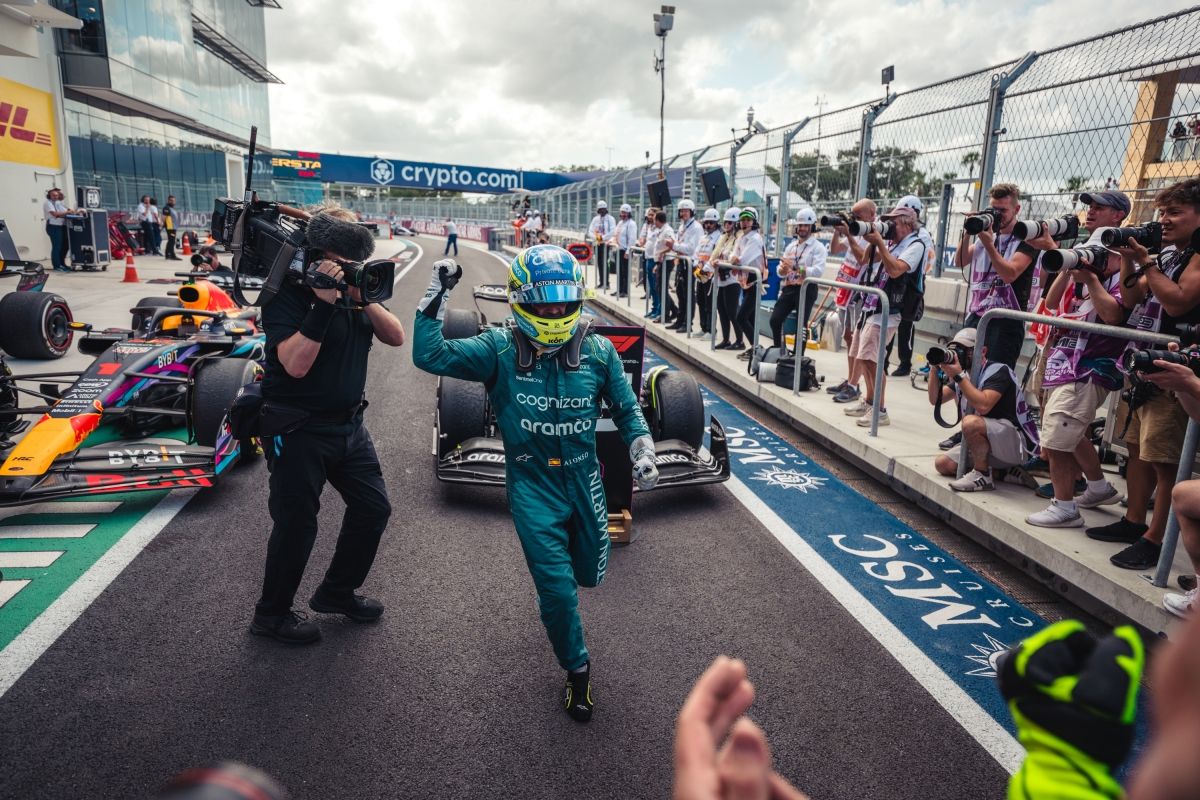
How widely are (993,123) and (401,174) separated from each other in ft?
179

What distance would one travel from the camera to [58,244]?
1966 cm

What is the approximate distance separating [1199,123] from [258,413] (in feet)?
20.7

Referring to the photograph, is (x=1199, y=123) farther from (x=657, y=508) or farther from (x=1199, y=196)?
(x=657, y=508)

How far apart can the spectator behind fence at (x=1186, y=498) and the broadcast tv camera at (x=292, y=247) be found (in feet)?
10.7

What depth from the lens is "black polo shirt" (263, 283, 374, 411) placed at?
126 inches

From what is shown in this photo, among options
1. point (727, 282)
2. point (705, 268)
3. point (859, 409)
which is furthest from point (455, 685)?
point (705, 268)

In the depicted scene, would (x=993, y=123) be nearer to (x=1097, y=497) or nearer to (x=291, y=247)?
(x=1097, y=497)

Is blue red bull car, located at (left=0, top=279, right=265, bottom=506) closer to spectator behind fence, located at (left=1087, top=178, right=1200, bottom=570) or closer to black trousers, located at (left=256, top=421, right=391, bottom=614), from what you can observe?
black trousers, located at (left=256, top=421, right=391, bottom=614)

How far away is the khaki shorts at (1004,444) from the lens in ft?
15.8

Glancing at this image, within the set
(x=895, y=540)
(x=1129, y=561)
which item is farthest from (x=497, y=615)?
(x=1129, y=561)

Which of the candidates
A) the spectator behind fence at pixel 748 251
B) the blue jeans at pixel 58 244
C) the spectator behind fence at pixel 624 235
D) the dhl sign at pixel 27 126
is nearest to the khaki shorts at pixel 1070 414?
the spectator behind fence at pixel 748 251

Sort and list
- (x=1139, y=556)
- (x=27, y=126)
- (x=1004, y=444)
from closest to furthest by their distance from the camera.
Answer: (x=1139, y=556)
(x=1004, y=444)
(x=27, y=126)

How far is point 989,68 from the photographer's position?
771cm

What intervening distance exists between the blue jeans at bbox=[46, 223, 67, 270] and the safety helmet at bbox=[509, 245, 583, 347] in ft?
69.9
